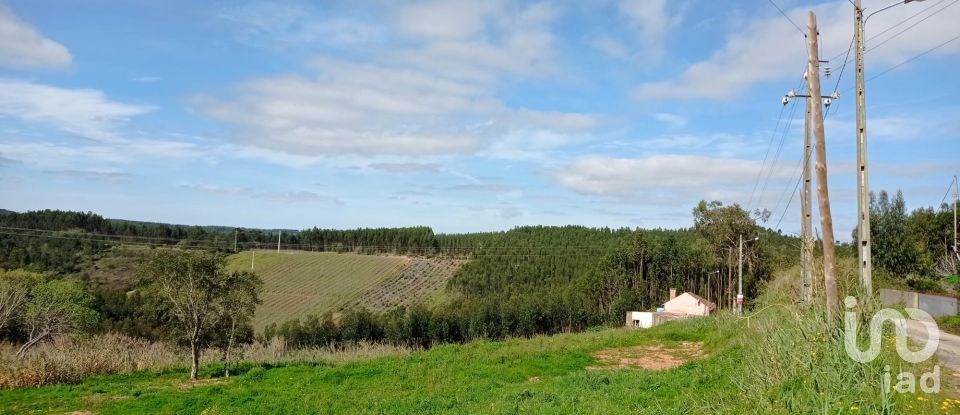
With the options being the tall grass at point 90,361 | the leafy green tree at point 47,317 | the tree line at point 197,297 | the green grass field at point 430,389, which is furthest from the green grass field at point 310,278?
the green grass field at point 430,389

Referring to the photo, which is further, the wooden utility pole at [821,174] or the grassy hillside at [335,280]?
the grassy hillside at [335,280]

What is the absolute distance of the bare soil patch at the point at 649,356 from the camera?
19938mm

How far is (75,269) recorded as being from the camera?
75.2 metres

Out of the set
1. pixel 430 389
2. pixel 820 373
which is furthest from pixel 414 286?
pixel 820 373

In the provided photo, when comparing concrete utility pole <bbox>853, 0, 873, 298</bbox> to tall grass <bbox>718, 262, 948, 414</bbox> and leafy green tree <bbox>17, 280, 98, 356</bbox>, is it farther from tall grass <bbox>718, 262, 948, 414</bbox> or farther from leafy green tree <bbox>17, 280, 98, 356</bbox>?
leafy green tree <bbox>17, 280, 98, 356</bbox>

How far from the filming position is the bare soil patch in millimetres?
19938

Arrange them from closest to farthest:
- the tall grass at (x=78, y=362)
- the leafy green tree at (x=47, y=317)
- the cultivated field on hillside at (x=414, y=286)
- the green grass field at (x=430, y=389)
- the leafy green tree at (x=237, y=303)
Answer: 1. the green grass field at (x=430, y=389)
2. the tall grass at (x=78, y=362)
3. the leafy green tree at (x=237, y=303)
4. the leafy green tree at (x=47, y=317)
5. the cultivated field on hillside at (x=414, y=286)

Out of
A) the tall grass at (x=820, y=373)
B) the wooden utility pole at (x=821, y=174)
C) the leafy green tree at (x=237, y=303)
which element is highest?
the wooden utility pole at (x=821, y=174)

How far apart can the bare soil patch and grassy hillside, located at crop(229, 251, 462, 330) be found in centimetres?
5395

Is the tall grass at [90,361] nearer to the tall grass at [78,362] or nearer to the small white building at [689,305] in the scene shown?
the tall grass at [78,362]

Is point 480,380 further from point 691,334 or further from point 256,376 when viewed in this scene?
point 691,334

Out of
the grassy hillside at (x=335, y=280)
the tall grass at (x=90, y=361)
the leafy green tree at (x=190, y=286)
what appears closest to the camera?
the tall grass at (x=90, y=361)

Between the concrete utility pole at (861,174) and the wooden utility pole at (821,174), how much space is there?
1.10m

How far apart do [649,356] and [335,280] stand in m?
73.8
